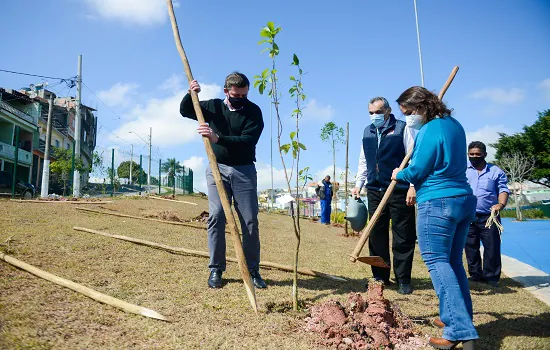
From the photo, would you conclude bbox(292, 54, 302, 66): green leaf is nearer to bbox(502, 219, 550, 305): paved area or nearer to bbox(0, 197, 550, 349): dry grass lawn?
bbox(0, 197, 550, 349): dry grass lawn

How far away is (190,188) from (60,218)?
24083mm

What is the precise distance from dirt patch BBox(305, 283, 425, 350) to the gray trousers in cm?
98

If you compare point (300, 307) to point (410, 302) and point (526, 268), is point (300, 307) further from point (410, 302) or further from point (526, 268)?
point (526, 268)

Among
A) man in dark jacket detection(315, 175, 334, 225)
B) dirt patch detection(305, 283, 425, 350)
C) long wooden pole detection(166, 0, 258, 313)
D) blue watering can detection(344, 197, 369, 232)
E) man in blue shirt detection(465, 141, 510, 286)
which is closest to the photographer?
dirt patch detection(305, 283, 425, 350)

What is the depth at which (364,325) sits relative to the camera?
2637mm

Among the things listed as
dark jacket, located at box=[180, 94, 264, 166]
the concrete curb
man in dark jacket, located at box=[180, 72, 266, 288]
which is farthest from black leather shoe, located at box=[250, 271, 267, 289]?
the concrete curb

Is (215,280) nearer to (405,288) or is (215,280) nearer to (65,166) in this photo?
(405,288)

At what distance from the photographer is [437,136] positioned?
8.46ft

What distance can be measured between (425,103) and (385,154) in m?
1.50

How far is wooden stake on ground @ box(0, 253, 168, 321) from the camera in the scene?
8.93ft

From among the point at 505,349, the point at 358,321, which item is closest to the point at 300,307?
the point at 358,321

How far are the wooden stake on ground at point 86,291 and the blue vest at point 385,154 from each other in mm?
2583

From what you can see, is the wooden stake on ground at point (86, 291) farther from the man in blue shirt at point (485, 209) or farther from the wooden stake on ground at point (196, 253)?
the man in blue shirt at point (485, 209)

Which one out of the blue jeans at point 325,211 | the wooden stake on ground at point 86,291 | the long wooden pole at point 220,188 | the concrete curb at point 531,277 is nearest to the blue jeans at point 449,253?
the long wooden pole at point 220,188
